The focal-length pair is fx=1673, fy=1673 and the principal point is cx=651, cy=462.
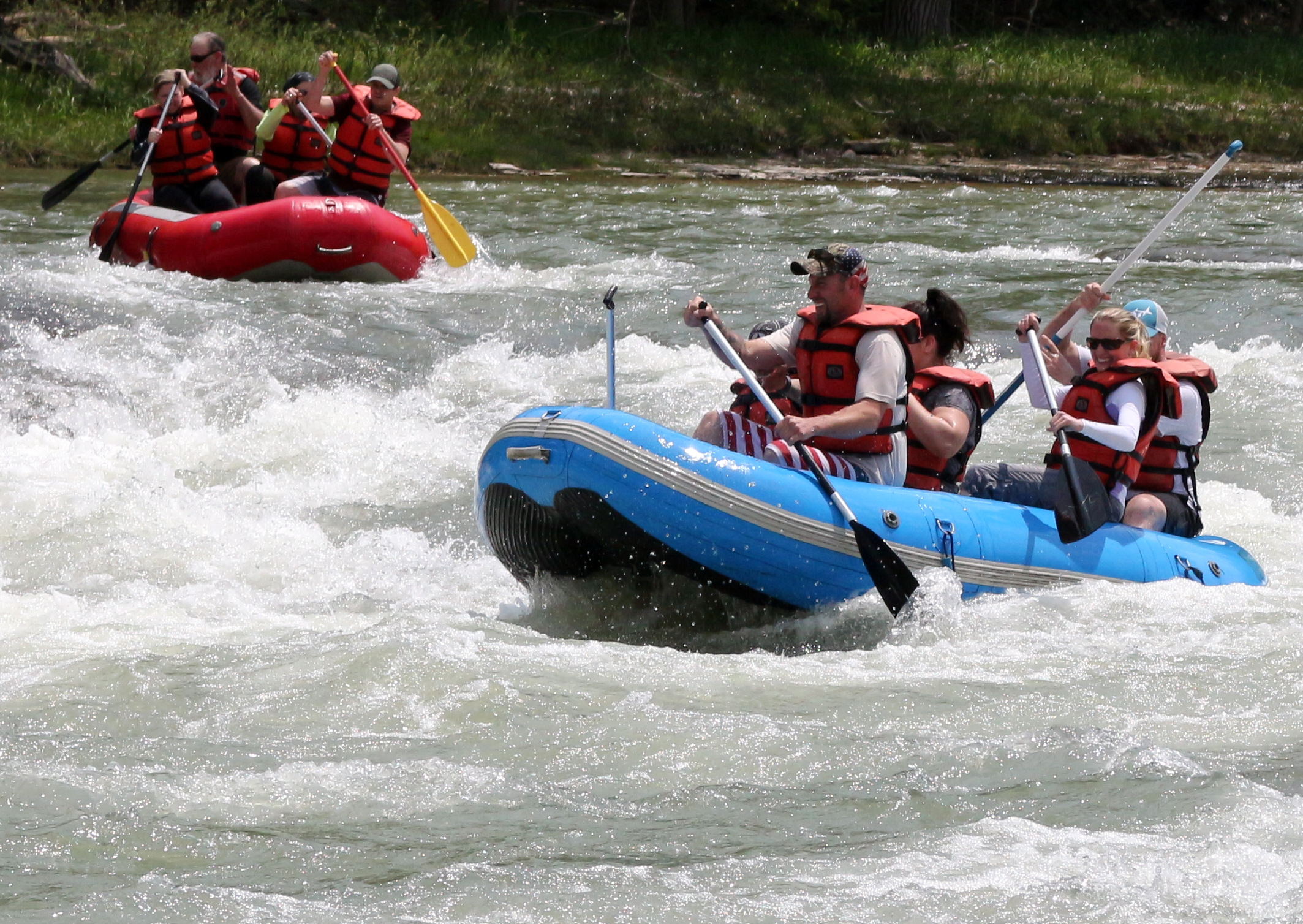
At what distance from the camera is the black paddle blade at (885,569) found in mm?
4703

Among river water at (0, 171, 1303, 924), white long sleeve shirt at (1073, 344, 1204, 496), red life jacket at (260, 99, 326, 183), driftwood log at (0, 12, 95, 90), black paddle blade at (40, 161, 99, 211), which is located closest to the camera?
river water at (0, 171, 1303, 924)

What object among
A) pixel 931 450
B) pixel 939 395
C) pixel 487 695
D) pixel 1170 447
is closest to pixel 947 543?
pixel 931 450

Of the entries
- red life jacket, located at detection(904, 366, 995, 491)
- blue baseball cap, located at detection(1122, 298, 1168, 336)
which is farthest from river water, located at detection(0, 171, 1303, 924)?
blue baseball cap, located at detection(1122, 298, 1168, 336)

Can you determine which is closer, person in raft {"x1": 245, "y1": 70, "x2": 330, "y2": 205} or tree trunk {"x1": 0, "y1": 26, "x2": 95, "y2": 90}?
person in raft {"x1": 245, "y1": 70, "x2": 330, "y2": 205}

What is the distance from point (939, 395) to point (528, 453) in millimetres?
1354

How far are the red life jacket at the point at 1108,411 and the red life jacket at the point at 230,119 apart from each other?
645cm

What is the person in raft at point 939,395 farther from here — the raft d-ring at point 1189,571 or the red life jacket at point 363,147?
the red life jacket at point 363,147

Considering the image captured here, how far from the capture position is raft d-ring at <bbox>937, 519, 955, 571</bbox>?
16.1ft

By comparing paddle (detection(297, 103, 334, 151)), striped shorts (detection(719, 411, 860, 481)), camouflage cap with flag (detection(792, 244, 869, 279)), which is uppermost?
camouflage cap with flag (detection(792, 244, 869, 279))

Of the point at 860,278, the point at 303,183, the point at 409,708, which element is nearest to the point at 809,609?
the point at 860,278

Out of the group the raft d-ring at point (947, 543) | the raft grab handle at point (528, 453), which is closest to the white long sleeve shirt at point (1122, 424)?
the raft d-ring at point (947, 543)

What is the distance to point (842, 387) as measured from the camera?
503cm

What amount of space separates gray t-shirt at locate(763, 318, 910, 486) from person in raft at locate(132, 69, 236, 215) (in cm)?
597

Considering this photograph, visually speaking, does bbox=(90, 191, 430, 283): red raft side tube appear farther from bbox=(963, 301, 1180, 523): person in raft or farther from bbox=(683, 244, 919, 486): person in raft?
bbox=(963, 301, 1180, 523): person in raft
